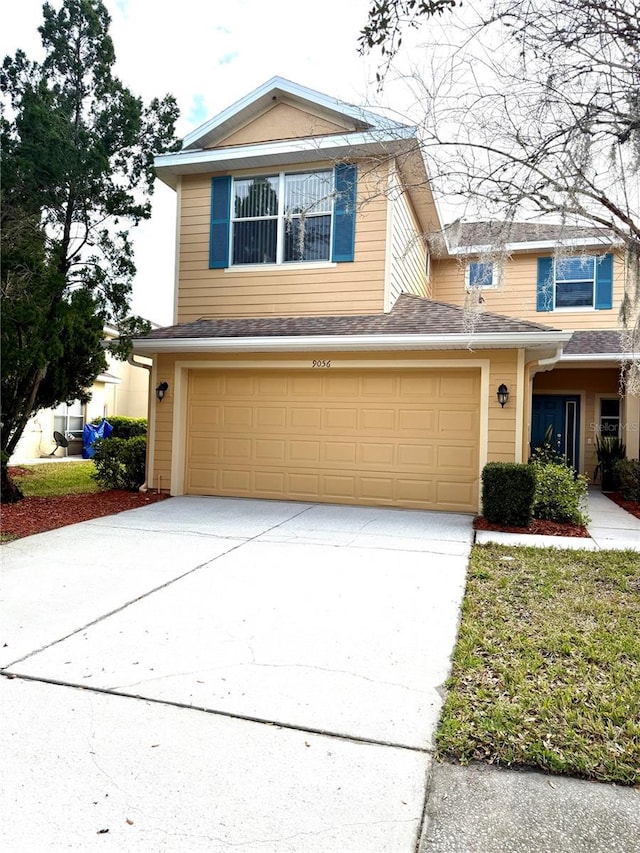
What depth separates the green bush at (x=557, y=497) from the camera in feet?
25.9

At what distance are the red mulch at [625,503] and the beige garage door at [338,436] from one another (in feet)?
10.1

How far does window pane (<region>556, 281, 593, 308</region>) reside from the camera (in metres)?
12.9

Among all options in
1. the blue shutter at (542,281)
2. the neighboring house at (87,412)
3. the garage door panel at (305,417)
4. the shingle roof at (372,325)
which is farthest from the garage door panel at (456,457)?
the neighboring house at (87,412)

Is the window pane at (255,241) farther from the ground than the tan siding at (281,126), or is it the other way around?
the tan siding at (281,126)

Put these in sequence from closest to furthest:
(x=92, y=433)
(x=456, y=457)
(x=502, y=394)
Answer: (x=502, y=394) → (x=456, y=457) → (x=92, y=433)

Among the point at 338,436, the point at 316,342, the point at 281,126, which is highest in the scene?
the point at 281,126

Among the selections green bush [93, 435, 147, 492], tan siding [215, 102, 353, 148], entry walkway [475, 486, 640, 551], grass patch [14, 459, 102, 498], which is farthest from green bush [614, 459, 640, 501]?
grass patch [14, 459, 102, 498]

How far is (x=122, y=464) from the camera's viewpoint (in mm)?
10102

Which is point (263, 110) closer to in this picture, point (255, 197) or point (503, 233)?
point (255, 197)

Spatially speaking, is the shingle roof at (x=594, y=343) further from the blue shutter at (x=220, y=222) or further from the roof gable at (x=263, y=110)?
the blue shutter at (x=220, y=222)

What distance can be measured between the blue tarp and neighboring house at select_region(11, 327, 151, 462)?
35cm

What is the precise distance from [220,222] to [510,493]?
22.7 feet

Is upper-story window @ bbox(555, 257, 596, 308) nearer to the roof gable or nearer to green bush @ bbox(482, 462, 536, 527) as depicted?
the roof gable

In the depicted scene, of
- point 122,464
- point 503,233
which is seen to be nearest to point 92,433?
point 122,464
